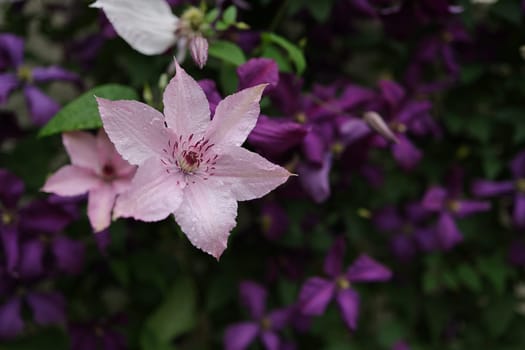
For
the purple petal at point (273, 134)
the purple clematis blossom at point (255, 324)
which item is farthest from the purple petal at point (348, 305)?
the purple petal at point (273, 134)

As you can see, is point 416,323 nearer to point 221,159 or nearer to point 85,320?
point 85,320

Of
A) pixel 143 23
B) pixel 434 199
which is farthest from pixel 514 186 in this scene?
pixel 143 23

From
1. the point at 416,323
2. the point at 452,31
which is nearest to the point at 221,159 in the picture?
the point at 452,31

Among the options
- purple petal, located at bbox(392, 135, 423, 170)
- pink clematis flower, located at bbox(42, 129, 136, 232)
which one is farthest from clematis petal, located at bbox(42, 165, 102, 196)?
purple petal, located at bbox(392, 135, 423, 170)

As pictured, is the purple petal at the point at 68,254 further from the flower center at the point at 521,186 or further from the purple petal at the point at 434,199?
the flower center at the point at 521,186

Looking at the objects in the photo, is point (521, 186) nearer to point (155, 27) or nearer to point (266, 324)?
point (266, 324)

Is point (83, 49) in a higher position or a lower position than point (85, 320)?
higher

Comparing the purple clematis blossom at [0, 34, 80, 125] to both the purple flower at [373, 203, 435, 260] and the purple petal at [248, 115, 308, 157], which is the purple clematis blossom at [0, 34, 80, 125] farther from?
the purple flower at [373, 203, 435, 260]
